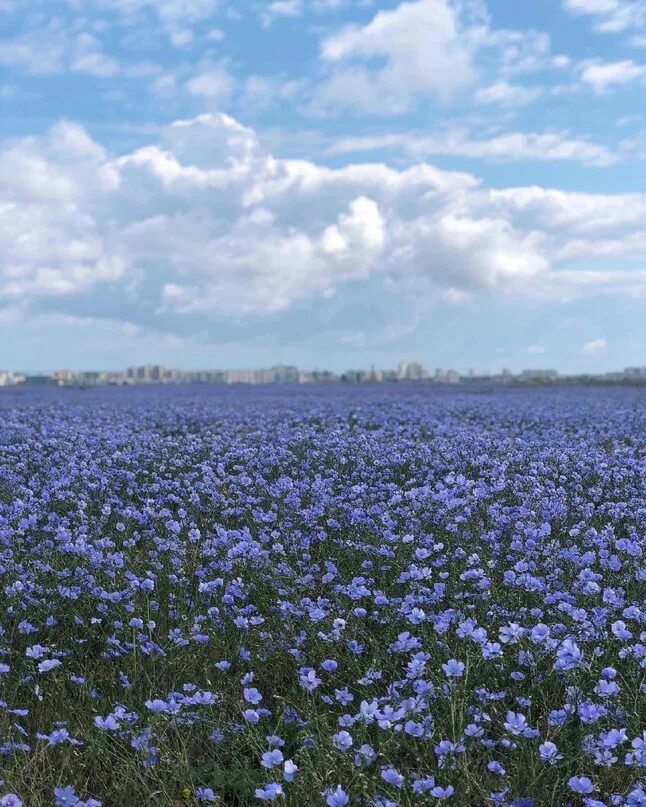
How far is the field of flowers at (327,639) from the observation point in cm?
317

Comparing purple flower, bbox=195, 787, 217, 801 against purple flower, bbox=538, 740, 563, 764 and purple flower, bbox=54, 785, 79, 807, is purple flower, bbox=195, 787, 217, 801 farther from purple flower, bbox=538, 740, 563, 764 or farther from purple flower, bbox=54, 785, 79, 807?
purple flower, bbox=538, 740, 563, 764

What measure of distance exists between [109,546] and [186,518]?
47.3 inches

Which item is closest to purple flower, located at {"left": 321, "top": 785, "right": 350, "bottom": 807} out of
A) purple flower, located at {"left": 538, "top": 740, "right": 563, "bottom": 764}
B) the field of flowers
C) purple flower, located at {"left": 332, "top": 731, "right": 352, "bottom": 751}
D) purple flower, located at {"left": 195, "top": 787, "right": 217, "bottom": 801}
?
the field of flowers

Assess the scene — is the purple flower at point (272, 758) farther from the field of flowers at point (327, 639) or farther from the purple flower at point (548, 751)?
the purple flower at point (548, 751)

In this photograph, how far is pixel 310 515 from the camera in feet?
19.4

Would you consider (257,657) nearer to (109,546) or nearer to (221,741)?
(221,741)

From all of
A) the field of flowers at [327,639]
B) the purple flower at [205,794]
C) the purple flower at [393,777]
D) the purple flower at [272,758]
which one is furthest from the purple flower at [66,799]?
the purple flower at [393,777]

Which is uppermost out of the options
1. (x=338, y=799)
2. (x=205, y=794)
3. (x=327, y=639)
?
(x=327, y=639)

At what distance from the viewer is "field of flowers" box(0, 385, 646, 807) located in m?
3.17

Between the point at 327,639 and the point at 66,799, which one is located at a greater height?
the point at 327,639

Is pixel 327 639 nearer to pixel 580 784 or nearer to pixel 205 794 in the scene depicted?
pixel 205 794

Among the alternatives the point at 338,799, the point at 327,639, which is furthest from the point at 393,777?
the point at 327,639

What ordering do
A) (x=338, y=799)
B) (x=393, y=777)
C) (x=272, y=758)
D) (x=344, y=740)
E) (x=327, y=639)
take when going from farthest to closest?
(x=327, y=639), (x=344, y=740), (x=272, y=758), (x=393, y=777), (x=338, y=799)

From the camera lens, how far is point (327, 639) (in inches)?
157
